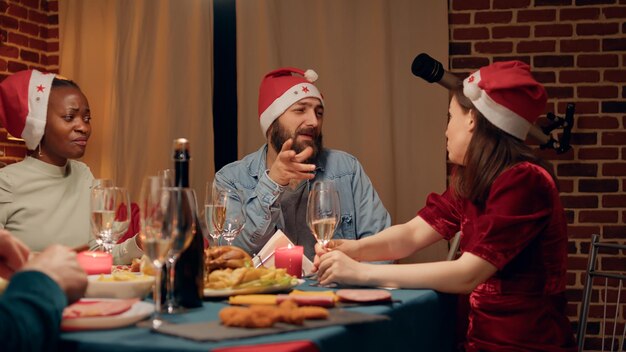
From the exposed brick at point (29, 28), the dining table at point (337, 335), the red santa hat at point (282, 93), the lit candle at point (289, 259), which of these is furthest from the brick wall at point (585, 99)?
the exposed brick at point (29, 28)

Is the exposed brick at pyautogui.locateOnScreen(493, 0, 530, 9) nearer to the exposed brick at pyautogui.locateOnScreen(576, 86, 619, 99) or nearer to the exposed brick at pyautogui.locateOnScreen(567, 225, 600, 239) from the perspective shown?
the exposed brick at pyautogui.locateOnScreen(576, 86, 619, 99)

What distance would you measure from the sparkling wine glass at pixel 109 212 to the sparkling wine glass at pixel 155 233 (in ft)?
1.68

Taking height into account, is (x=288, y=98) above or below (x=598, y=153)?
above

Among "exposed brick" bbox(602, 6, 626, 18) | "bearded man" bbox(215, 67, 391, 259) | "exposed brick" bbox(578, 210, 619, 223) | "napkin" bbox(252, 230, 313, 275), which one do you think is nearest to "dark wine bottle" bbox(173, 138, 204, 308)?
"napkin" bbox(252, 230, 313, 275)

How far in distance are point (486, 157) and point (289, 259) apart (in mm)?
619

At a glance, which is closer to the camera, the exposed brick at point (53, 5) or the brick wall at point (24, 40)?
the brick wall at point (24, 40)

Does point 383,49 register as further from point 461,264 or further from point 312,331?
point 312,331

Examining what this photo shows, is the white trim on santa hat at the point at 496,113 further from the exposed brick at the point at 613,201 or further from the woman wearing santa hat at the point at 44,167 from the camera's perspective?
the exposed brick at the point at 613,201

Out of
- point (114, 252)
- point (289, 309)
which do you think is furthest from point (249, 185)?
point (289, 309)

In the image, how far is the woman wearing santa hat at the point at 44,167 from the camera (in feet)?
9.37

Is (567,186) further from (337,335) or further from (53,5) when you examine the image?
(53,5)

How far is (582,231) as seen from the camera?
3615 millimetres

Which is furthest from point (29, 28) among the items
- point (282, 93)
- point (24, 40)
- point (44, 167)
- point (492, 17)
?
point (492, 17)

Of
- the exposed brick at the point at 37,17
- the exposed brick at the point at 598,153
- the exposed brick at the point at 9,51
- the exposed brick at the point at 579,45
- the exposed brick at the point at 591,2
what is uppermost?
the exposed brick at the point at 37,17
